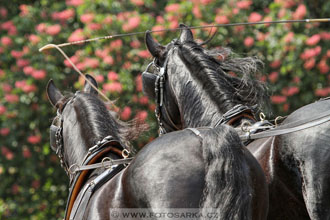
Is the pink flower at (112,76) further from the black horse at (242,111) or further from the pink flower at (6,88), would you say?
the black horse at (242,111)

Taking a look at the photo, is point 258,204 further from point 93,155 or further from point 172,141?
point 93,155

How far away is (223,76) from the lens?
3756mm

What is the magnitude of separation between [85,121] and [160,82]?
0.67m

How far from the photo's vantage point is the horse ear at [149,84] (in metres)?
3.98

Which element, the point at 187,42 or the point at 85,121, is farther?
the point at 187,42

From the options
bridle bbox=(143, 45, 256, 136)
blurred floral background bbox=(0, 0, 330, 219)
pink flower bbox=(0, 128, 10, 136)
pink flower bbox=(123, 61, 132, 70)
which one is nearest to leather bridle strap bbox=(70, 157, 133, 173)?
bridle bbox=(143, 45, 256, 136)

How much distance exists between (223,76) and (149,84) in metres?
0.56

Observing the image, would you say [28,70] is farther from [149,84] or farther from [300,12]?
[149,84]

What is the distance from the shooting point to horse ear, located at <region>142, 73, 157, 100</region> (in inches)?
157

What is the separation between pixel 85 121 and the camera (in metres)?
3.49

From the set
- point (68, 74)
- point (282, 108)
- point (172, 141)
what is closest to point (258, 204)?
point (172, 141)

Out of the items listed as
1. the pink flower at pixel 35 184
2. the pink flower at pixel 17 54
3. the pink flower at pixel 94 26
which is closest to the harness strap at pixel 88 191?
the pink flower at pixel 94 26

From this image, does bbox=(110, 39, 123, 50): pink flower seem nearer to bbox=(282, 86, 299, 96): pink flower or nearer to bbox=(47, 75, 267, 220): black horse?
bbox=(282, 86, 299, 96): pink flower

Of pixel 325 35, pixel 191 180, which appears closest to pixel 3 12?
pixel 325 35
